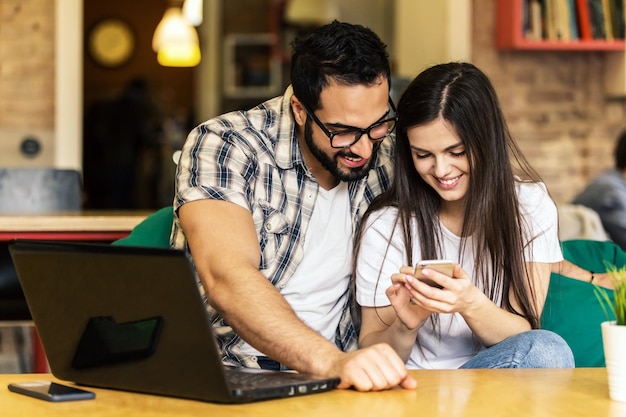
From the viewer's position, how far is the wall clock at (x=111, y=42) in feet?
38.6

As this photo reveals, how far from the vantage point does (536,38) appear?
5.49m

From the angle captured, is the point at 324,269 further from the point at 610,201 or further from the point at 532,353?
the point at 610,201

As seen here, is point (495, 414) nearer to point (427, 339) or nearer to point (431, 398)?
point (431, 398)

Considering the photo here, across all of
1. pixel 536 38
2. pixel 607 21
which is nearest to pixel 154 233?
pixel 536 38

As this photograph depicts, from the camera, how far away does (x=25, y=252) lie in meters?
1.65

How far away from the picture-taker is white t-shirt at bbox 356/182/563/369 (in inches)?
95.0

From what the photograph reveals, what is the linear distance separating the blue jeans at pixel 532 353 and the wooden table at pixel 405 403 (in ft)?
0.72

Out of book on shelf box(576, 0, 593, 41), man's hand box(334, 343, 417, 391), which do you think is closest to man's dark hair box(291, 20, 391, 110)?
man's hand box(334, 343, 417, 391)

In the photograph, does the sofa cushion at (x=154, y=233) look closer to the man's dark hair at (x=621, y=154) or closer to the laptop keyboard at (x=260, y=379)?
the laptop keyboard at (x=260, y=379)

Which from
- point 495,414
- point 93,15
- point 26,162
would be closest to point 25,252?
point 495,414

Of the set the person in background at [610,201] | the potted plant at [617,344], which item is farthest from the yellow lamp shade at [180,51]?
the potted plant at [617,344]

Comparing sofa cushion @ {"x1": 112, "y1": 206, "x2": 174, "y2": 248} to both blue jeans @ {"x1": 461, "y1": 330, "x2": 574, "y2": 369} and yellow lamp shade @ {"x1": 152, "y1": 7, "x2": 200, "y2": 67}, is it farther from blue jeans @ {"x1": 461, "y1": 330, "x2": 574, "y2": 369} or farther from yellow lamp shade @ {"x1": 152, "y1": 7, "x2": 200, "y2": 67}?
yellow lamp shade @ {"x1": 152, "y1": 7, "x2": 200, "y2": 67}

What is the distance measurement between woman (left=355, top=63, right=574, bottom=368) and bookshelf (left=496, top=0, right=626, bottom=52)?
3.09m

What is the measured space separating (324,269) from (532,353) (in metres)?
0.66
